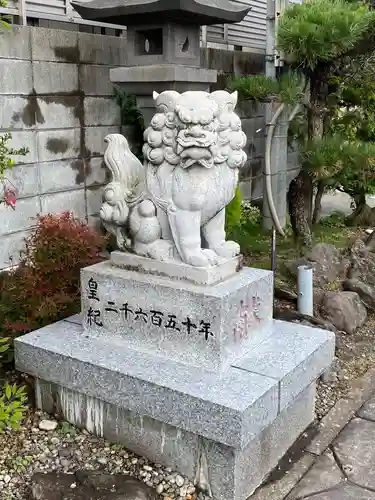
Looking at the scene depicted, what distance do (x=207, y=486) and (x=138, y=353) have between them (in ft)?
3.04

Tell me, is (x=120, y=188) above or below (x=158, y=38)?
below

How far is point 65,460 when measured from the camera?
355 cm

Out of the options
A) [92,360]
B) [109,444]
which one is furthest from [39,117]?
[109,444]

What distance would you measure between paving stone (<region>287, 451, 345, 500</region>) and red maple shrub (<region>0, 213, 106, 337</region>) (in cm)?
213

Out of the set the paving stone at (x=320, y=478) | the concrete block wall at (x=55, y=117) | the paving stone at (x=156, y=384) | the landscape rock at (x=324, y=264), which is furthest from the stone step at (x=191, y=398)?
the landscape rock at (x=324, y=264)

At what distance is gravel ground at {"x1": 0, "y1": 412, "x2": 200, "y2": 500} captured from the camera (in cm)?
334

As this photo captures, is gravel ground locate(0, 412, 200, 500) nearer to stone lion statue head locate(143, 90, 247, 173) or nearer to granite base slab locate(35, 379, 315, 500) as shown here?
granite base slab locate(35, 379, 315, 500)

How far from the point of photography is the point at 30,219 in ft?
18.6

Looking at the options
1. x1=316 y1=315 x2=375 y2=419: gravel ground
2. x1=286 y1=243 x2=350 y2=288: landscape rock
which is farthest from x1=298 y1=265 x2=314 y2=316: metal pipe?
x1=286 y1=243 x2=350 y2=288: landscape rock

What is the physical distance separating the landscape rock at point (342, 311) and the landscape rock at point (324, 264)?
0.44m

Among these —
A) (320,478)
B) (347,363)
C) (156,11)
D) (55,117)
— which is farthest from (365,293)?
(55,117)

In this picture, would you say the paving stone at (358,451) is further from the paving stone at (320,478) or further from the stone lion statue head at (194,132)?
the stone lion statue head at (194,132)

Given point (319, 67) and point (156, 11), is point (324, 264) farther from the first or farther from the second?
point (156, 11)

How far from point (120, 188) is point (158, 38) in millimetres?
2415
